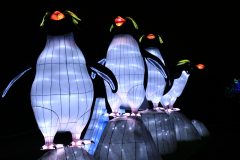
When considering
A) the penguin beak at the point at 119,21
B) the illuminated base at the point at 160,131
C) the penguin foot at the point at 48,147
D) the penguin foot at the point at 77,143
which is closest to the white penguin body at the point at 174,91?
the illuminated base at the point at 160,131

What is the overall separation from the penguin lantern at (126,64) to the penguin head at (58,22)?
144 centimetres

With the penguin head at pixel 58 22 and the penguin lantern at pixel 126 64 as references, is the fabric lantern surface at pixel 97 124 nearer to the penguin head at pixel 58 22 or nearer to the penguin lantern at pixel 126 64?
the penguin lantern at pixel 126 64

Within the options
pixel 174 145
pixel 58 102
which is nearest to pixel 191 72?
pixel 174 145

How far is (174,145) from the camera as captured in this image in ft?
21.5

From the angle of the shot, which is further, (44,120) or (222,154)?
(222,154)

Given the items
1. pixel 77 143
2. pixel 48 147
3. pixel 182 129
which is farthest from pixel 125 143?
pixel 182 129

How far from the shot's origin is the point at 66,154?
12.2 ft

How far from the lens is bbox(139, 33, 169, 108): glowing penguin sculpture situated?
641 centimetres

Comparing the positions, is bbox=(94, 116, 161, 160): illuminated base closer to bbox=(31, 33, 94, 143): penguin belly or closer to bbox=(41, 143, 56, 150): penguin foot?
bbox=(31, 33, 94, 143): penguin belly

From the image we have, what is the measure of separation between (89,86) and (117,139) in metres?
1.34

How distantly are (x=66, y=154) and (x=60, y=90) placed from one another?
65 centimetres

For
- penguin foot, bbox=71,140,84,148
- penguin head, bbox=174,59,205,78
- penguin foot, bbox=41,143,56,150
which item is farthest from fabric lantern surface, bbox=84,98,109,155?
penguin head, bbox=174,59,205,78

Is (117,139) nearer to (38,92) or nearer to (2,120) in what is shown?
(38,92)

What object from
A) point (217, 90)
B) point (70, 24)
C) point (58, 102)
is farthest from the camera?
point (217, 90)
